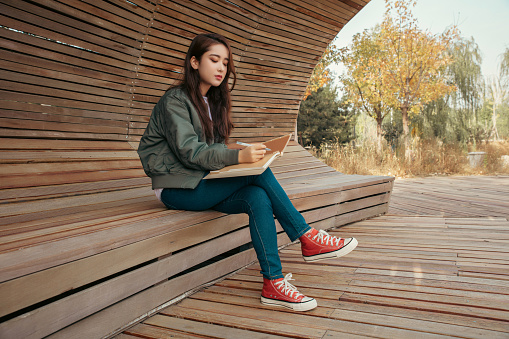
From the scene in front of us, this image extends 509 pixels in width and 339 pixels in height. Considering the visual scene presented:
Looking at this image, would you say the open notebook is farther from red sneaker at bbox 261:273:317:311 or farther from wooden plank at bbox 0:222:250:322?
red sneaker at bbox 261:273:317:311

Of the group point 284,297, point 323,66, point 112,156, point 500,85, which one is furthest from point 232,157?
point 500,85

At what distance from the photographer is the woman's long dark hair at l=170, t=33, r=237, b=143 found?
2.10 m

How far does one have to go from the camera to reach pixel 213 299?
1980 mm

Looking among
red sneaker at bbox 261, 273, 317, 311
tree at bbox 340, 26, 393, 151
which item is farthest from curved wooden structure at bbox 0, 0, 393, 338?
tree at bbox 340, 26, 393, 151

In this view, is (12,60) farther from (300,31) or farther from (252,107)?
(300,31)

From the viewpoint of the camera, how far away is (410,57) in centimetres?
1115

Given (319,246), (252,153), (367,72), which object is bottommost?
(319,246)

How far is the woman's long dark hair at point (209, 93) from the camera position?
2098mm

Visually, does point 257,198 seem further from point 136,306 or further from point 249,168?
point 136,306

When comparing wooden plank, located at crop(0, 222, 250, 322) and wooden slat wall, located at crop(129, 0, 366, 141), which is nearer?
wooden plank, located at crop(0, 222, 250, 322)

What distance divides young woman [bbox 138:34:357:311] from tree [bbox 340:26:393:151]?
34.9ft

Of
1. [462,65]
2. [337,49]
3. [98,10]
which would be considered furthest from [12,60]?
[462,65]

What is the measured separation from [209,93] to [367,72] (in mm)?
12213

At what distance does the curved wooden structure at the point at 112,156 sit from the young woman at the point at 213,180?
16 centimetres
